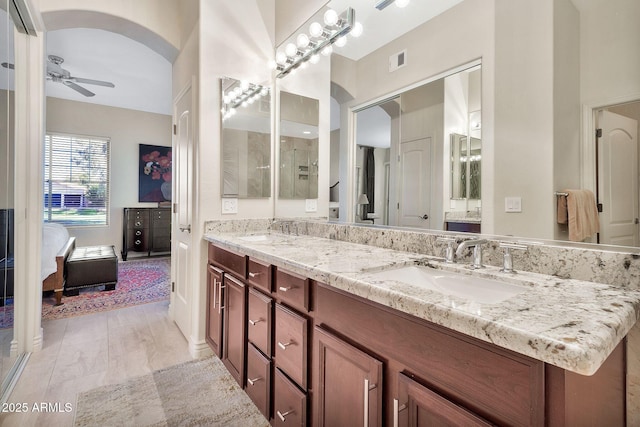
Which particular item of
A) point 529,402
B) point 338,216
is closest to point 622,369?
point 529,402

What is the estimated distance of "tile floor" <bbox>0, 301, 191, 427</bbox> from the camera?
1.73 metres

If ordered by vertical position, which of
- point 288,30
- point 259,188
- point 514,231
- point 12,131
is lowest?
point 514,231

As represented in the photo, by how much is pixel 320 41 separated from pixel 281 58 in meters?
0.41

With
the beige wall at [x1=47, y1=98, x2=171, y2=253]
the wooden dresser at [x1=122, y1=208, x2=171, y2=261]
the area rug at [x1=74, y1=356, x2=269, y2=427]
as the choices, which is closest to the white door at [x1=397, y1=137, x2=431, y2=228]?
the area rug at [x1=74, y1=356, x2=269, y2=427]

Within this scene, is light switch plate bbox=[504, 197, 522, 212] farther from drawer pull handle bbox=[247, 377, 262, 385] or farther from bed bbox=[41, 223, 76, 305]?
bed bbox=[41, 223, 76, 305]

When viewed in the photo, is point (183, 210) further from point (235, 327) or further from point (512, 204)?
point (512, 204)

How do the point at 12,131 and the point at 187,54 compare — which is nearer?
the point at 12,131

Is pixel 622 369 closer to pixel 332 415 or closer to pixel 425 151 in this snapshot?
pixel 332 415

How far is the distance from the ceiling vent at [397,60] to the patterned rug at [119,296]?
2721 millimetres

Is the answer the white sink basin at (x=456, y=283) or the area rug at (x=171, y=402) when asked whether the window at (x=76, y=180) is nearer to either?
the area rug at (x=171, y=402)

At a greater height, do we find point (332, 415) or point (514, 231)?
point (514, 231)

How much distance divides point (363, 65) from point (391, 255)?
3.66 feet

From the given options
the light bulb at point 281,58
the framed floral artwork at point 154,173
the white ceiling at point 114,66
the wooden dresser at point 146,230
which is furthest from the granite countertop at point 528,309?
the framed floral artwork at point 154,173

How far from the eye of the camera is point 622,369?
77 cm
